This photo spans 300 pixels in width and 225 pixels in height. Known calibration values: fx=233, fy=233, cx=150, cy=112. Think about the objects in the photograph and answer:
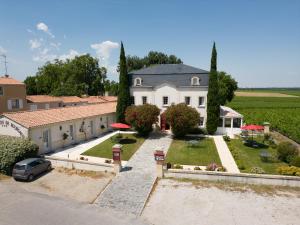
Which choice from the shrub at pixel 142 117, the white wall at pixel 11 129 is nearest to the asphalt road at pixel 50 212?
the white wall at pixel 11 129

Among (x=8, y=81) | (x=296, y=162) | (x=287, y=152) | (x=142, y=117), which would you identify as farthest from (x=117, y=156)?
(x=8, y=81)

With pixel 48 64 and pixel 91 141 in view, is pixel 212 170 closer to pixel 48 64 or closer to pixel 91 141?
pixel 91 141

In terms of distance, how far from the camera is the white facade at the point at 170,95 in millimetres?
34469

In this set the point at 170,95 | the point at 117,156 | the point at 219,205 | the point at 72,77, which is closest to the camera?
the point at 219,205

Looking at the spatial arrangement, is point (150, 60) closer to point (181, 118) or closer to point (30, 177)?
point (181, 118)

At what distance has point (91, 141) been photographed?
2970 centimetres

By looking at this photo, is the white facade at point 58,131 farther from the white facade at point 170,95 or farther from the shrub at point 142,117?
the white facade at point 170,95

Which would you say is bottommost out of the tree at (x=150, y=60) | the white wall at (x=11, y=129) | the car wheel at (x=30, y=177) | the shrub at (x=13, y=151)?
the car wheel at (x=30, y=177)

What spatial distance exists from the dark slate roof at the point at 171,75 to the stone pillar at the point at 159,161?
61.0 ft

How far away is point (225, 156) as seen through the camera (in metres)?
24.2

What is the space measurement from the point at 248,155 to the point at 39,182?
19928 mm

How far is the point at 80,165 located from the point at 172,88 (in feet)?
63.4

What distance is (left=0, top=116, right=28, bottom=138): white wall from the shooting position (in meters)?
22.3

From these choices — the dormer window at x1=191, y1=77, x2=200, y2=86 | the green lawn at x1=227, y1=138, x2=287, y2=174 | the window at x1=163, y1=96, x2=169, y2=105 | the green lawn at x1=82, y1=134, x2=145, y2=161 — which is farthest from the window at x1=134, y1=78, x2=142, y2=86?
the green lawn at x1=227, y1=138, x2=287, y2=174
